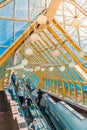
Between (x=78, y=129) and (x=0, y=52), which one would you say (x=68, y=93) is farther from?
(x=78, y=129)

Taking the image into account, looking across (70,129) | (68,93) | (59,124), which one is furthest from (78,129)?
(68,93)

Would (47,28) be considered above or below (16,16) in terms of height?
below

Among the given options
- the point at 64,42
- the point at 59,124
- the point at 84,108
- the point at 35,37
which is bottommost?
the point at 59,124

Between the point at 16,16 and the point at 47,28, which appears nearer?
the point at 16,16

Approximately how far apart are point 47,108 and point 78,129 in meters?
9.56

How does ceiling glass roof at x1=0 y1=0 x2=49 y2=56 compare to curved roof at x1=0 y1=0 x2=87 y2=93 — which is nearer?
curved roof at x1=0 y1=0 x2=87 y2=93

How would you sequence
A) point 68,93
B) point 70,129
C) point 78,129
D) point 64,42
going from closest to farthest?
point 78,129
point 70,129
point 64,42
point 68,93

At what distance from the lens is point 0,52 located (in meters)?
14.5

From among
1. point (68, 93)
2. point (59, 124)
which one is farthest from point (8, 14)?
point (68, 93)

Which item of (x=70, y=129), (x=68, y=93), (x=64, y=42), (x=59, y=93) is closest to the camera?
(x=70, y=129)

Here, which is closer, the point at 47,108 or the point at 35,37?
the point at 35,37

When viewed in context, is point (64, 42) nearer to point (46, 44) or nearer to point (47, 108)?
point (46, 44)

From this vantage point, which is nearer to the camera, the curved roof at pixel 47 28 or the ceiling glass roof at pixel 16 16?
the curved roof at pixel 47 28

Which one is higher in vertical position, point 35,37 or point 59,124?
point 35,37
